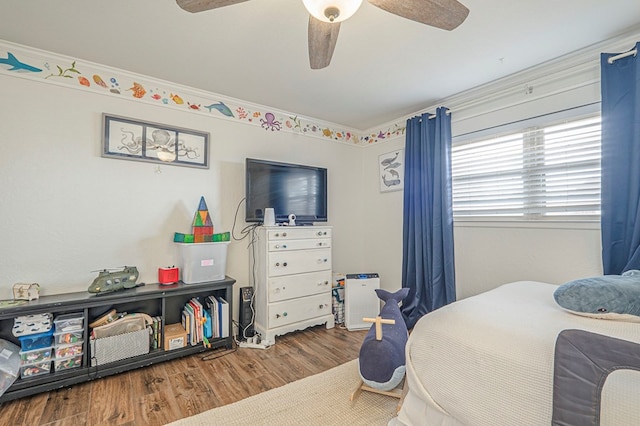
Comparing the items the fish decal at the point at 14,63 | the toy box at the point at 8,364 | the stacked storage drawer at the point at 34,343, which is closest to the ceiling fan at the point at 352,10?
the fish decal at the point at 14,63

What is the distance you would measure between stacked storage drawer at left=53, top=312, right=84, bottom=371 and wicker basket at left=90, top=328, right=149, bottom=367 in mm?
90

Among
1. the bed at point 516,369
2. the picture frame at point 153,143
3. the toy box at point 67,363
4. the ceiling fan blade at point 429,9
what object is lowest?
the toy box at point 67,363

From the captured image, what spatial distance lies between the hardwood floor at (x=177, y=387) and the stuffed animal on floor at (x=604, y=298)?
1.59 m

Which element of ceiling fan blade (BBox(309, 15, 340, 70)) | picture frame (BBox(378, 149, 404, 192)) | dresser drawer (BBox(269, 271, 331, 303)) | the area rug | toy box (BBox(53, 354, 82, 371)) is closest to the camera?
ceiling fan blade (BBox(309, 15, 340, 70))

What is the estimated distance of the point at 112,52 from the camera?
79.4 inches

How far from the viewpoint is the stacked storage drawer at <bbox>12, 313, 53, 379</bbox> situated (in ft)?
5.76

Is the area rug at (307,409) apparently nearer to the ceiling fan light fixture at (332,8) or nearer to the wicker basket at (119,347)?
the wicker basket at (119,347)

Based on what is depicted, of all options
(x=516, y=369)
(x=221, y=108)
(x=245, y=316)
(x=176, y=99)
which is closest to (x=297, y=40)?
(x=221, y=108)

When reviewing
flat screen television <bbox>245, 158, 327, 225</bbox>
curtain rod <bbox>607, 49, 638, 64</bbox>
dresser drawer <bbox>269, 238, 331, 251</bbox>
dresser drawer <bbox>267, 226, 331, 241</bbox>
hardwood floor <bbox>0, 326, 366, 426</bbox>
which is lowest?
hardwood floor <bbox>0, 326, 366, 426</bbox>

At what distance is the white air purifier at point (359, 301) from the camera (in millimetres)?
2939

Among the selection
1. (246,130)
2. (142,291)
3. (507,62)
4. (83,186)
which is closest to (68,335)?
(142,291)

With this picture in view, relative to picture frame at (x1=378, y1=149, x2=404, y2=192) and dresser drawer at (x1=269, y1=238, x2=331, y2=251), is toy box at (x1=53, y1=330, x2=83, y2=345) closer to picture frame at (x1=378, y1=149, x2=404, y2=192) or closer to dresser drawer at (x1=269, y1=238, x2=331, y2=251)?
dresser drawer at (x1=269, y1=238, x2=331, y2=251)

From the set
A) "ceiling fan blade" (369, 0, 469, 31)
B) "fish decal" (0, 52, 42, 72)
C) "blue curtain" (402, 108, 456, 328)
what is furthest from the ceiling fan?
"fish decal" (0, 52, 42, 72)

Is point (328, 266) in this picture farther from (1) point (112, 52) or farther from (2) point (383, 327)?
(1) point (112, 52)
